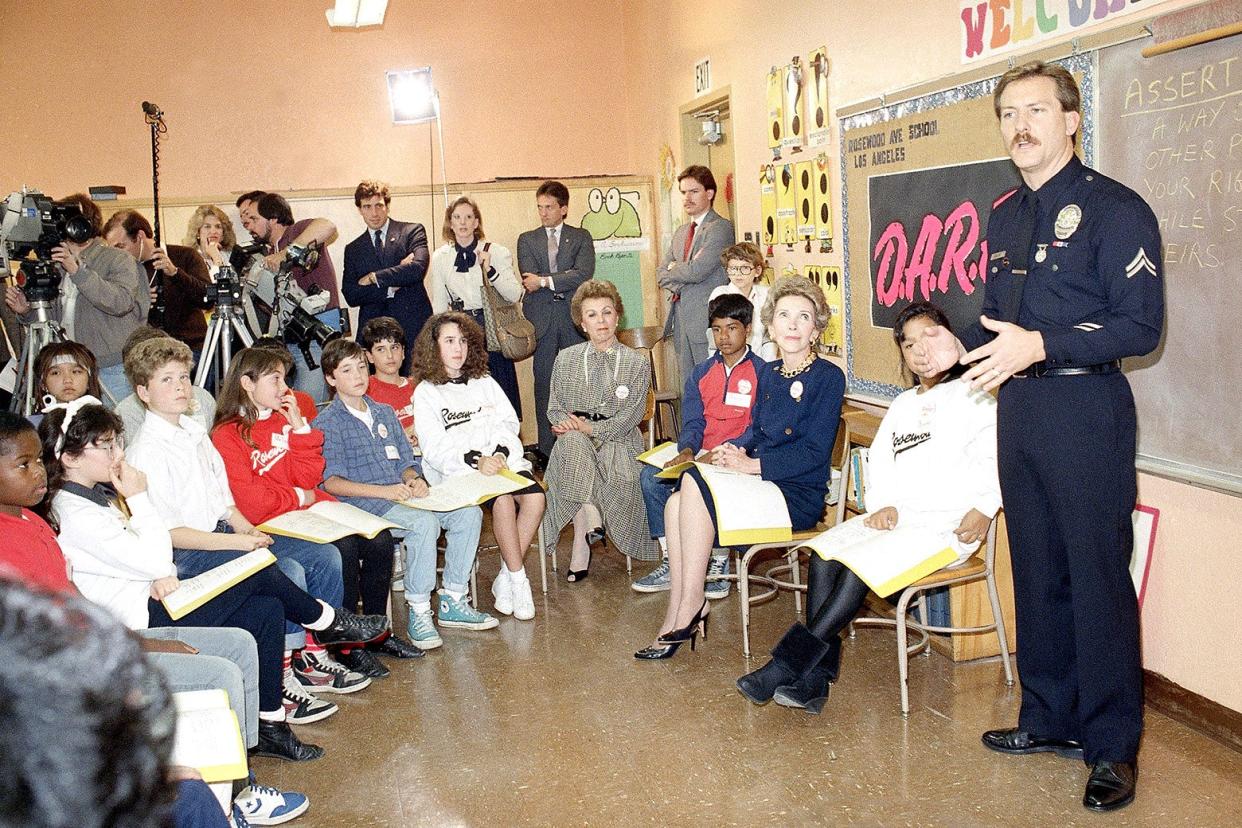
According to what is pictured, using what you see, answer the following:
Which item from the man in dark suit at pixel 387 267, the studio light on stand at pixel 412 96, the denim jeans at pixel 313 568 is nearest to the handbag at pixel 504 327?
the man in dark suit at pixel 387 267

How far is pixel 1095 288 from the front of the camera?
2484 millimetres

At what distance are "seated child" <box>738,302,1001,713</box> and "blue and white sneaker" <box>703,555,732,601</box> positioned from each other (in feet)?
3.19

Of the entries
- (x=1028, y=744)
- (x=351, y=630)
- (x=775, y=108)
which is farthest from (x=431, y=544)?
(x=775, y=108)

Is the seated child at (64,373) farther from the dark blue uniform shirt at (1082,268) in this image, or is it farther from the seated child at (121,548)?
the dark blue uniform shirt at (1082,268)

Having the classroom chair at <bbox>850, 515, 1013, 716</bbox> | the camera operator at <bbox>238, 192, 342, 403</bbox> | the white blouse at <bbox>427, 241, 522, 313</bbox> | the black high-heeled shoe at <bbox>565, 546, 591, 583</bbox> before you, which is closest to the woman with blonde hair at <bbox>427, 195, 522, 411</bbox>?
the white blouse at <bbox>427, 241, 522, 313</bbox>

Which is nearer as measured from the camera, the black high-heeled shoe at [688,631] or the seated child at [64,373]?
the seated child at [64,373]

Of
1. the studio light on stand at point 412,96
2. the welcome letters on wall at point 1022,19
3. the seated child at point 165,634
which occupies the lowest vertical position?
the seated child at point 165,634

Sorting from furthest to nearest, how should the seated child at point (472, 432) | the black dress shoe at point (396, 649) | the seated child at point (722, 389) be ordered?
the seated child at point (472, 432)
the seated child at point (722, 389)
the black dress shoe at point (396, 649)

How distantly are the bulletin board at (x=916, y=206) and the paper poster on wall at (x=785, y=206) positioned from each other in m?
0.56

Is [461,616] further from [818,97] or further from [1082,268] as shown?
[818,97]

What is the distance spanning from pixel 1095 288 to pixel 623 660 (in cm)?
190

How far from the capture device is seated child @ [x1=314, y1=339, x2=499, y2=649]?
396 centimetres

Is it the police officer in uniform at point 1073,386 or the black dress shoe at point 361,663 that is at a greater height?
the police officer in uniform at point 1073,386

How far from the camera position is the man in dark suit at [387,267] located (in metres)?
5.92
